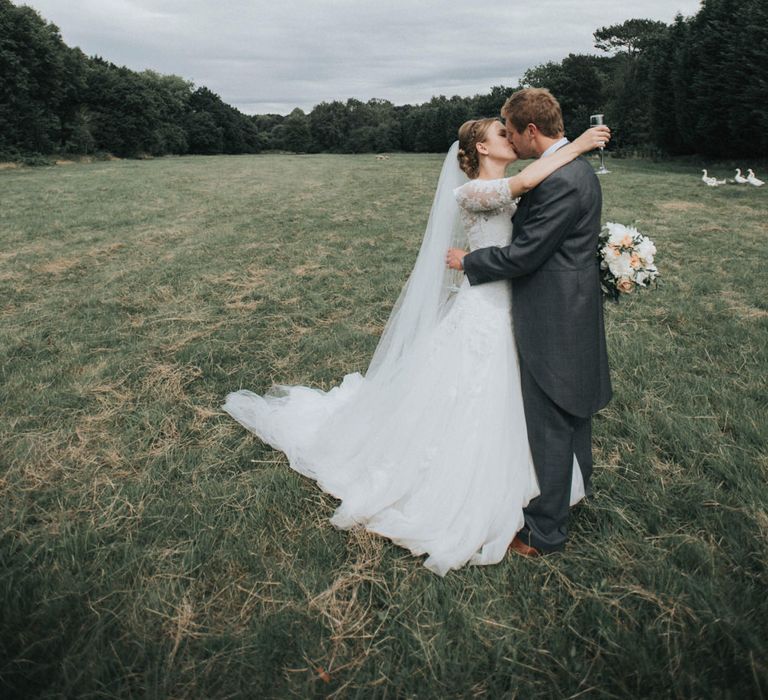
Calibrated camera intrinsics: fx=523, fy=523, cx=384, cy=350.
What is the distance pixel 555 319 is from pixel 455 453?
95 cm

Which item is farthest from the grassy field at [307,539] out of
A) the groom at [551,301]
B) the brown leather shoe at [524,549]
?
the groom at [551,301]

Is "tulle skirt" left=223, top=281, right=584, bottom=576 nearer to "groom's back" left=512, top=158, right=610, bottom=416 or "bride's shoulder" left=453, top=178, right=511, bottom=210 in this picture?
"groom's back" left=512, top=158, right=610, bottom=416

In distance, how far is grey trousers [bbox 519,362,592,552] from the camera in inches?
113

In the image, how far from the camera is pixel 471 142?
9.95 ft

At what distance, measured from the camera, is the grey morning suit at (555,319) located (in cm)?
254

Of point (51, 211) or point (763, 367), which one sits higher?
point (51, 211)

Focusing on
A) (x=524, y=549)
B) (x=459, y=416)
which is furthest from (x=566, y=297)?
(x=524, y=549)

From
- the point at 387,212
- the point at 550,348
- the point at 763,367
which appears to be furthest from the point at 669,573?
the point at 387,212

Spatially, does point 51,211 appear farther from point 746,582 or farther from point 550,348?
point 746,582

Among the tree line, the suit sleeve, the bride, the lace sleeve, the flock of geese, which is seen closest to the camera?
the suit sleeve

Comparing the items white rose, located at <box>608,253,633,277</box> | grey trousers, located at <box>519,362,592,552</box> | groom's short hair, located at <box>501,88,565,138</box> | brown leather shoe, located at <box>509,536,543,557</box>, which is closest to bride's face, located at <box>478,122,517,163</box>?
groom's short hair, located at <box>501,88,565,138</box>

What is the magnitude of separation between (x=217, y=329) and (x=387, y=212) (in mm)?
9242

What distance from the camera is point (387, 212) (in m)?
14.7

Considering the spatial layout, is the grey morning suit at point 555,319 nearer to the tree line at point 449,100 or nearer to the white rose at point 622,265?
the white rose at point 622,265
